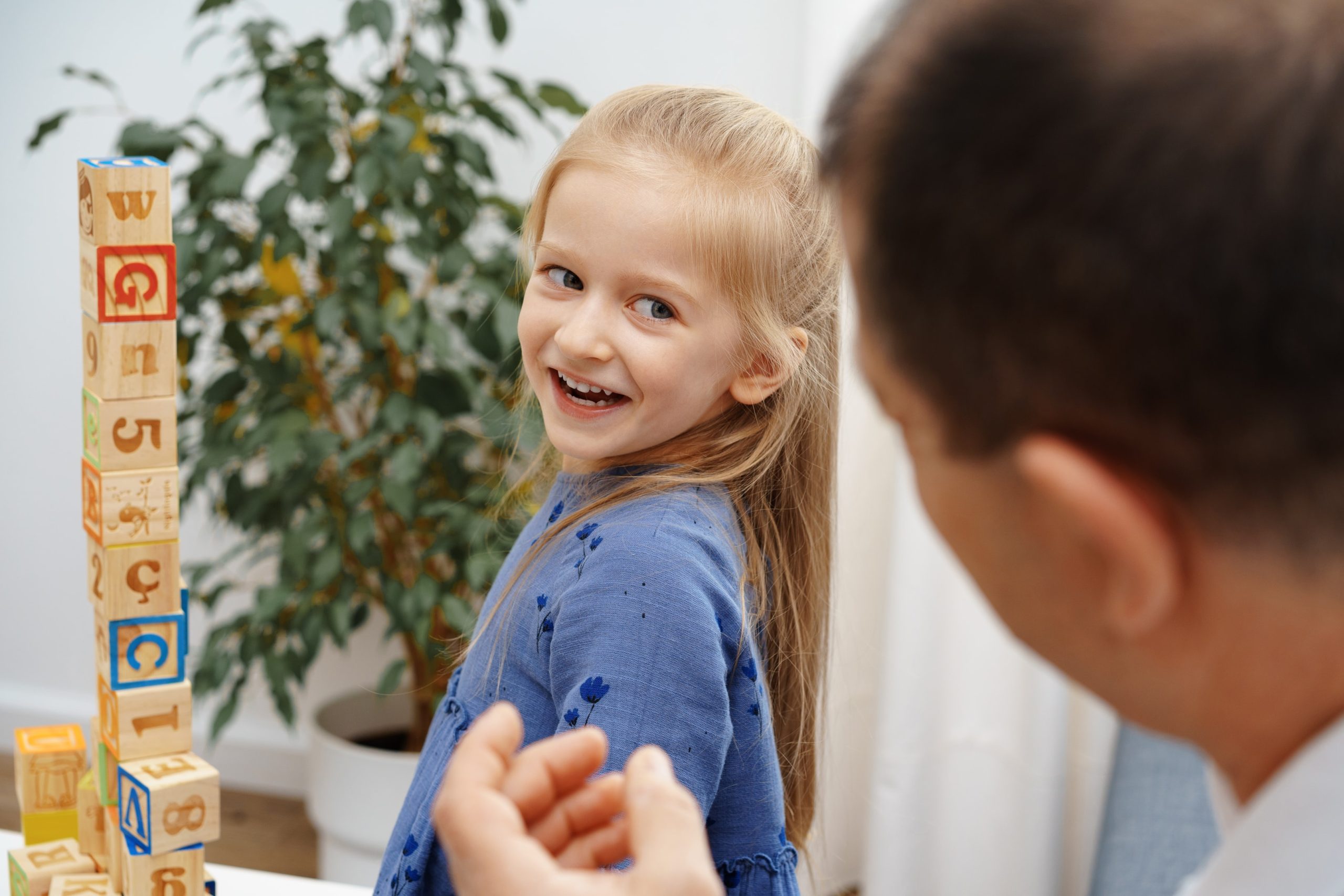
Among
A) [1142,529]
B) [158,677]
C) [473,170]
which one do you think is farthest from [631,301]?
[473,170]

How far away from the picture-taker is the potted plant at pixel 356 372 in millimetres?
1797

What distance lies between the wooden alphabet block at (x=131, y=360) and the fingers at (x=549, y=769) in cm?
50

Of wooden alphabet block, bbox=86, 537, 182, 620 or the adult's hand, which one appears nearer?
the adult's hand

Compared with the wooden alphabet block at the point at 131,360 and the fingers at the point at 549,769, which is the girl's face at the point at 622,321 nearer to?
the wooden alphabet block at the point at 131,360

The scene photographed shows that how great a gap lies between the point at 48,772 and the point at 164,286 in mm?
427

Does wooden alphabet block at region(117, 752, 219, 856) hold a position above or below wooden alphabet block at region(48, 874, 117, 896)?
above

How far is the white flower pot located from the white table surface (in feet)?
2.76

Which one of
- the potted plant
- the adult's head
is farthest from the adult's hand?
the potted plant

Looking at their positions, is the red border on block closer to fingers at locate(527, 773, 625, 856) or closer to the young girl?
the young girl

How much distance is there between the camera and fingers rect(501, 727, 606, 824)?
0.51m

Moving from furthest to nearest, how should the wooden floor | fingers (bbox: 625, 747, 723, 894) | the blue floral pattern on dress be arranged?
1. the wooden floor
2. the blue floral pattern on dress
3. fingers (bbox: 625, 747, 723, 894)

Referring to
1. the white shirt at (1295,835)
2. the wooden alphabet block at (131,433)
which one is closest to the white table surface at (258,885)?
the wooden alphabet block at (131,433)

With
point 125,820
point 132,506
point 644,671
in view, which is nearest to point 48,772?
point 125,820

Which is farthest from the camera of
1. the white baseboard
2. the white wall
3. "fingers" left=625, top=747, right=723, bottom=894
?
the white baseboard
